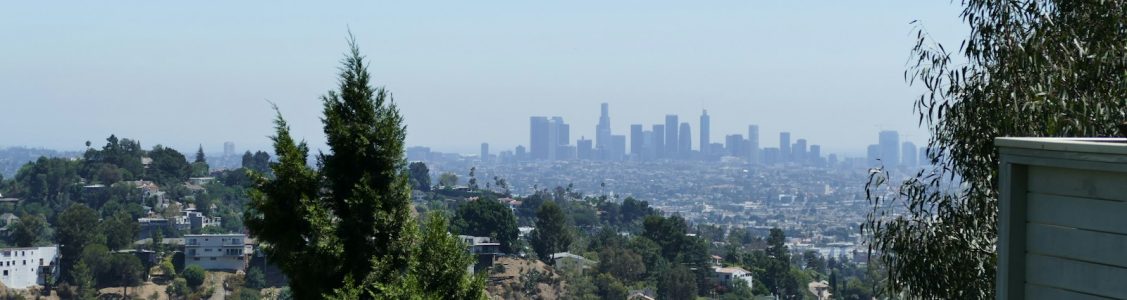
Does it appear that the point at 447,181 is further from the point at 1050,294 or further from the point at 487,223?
the point at 1050,294

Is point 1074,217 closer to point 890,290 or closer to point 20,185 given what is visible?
point 890,290

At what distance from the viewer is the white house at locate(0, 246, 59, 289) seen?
149 feet

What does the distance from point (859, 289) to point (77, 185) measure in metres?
39.6

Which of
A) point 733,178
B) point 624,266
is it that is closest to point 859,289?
point 624,266

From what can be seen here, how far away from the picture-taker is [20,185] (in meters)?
68.2

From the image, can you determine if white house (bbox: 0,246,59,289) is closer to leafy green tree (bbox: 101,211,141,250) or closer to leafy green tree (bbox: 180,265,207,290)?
leafy green tree (bbox: 101,211,141,250)

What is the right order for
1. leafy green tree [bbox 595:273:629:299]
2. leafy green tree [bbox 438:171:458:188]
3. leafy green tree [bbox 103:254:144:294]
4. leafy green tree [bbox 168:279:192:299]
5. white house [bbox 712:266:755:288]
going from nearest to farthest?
leafy green tree [bbox 168:279:192:299], leafy green tree [bbox 103:254:144:294], leafy green tree [bbox 595:273:629:299], white house [bbox 712:266:755:288], leafy green tree [bbox 438:171:458:188]

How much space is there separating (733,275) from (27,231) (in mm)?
30278

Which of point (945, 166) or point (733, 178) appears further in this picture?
point (733, 178)

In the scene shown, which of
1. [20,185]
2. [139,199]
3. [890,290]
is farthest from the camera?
[20,185]

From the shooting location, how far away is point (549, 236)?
49.2 meters

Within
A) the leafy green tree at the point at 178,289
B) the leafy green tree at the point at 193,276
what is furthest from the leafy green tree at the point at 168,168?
the leafy green tree at the point at 178,289

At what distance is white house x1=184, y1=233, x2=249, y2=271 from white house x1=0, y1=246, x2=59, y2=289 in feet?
16.6

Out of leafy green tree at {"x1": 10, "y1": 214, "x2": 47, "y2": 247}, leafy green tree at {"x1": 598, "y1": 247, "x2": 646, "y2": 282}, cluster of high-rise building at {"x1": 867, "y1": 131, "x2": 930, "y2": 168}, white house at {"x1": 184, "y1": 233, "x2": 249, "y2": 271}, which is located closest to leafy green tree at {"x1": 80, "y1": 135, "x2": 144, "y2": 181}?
leafy green tree at {"x1": 10, "y1": 214, "x2": 47, "y2": 247}
